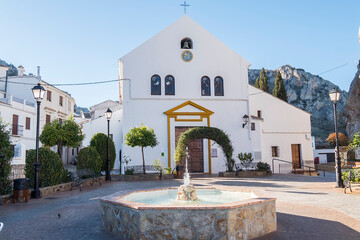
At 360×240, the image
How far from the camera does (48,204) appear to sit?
8867mm

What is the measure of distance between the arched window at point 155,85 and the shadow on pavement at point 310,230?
1515 cm

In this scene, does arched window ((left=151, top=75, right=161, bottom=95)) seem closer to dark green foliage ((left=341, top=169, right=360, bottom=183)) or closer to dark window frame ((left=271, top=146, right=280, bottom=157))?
dark window frame ((left=271, top=146, right=280, bottom=157))

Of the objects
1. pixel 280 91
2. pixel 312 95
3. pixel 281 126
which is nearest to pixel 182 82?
pixel 281 126

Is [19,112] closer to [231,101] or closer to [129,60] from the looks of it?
[129,60]

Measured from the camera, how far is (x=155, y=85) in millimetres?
20484

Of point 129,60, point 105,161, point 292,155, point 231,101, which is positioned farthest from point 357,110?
point 105,161

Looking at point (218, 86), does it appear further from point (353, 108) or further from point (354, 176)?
point (353, 108)

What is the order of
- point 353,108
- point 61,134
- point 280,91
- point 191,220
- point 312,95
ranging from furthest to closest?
point 312,95 < point 280,91 < point 353,108 < point 61,134 < point 191,220

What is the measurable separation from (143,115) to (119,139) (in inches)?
233

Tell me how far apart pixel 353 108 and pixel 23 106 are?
31.1 m

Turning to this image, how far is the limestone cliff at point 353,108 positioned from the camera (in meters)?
25.8

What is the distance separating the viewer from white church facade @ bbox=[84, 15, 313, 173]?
20.0m

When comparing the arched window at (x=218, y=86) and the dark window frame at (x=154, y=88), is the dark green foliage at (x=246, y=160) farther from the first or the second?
the dark window frame at (x=154, y=88)

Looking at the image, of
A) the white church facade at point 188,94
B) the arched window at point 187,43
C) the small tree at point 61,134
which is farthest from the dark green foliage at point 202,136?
the arched window at point 187,43
